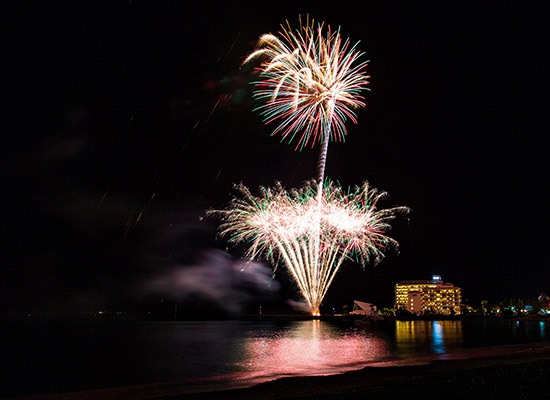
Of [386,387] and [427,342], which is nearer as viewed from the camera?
[386,387]

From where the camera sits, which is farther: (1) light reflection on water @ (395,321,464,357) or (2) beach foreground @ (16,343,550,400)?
(1) light reflection on water @ (395,321,464,357)

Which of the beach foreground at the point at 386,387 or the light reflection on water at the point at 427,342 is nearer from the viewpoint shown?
the beach foreground at the point at 386,387

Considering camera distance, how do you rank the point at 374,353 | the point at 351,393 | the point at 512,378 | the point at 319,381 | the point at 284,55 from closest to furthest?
the point at 351,393 → the point at 512,378 → the point at 319,381 → the point at 284,55 → the point at 374,353

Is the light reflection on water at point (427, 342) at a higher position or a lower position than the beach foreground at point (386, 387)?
lower

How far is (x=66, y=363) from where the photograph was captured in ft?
130

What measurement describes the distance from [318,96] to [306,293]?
24400 millimetres

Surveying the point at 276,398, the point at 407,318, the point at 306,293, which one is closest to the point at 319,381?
the point at 276,398

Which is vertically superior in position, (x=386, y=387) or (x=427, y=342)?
(x=386, y=387)

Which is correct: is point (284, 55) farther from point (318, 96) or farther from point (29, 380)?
point (29, 380)

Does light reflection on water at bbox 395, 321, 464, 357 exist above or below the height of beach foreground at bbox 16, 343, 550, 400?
below

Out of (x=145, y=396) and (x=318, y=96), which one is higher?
(x=318, y=96)

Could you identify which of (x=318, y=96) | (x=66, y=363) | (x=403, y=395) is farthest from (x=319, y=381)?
(x=66, y=363)

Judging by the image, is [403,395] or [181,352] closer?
[403,395]

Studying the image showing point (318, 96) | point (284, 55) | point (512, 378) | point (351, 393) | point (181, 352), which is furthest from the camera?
point (181, 352)
